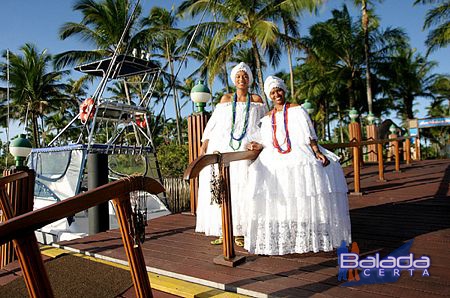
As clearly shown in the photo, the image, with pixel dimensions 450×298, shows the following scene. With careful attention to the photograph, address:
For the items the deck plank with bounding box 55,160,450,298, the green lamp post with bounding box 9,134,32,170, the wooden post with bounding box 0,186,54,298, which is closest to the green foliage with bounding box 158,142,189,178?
the deck plank with bounding box 55,160,450,298

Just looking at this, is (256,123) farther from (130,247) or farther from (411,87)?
(411,87)

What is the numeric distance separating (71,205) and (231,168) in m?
1.82

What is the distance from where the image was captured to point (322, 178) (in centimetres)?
261

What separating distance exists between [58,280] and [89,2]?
1812cm

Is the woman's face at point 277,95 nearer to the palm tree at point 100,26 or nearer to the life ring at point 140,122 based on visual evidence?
the life ring at point 140,122

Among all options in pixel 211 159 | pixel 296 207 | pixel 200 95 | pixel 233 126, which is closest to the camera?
pixel 211 159

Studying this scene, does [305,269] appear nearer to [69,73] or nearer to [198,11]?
[198,11]

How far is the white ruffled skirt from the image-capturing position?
8.43 ft

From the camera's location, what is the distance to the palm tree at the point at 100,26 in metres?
17.0

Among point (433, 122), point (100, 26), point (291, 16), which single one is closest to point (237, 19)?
point (291, 16)

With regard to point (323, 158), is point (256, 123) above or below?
above

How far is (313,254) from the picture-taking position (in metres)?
2.72

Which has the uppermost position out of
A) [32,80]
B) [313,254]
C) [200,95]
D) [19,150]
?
[32,80]

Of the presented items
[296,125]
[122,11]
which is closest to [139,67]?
[296,125]
